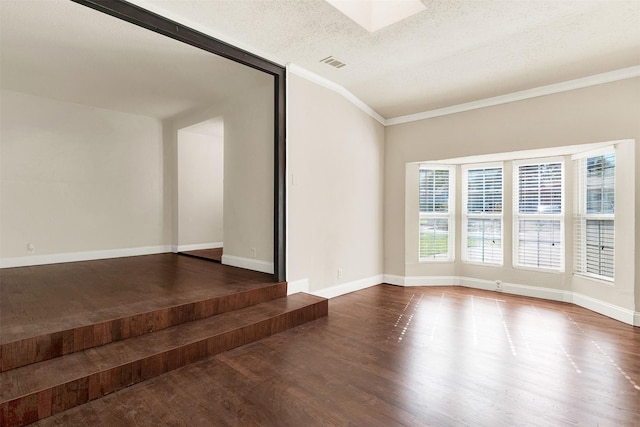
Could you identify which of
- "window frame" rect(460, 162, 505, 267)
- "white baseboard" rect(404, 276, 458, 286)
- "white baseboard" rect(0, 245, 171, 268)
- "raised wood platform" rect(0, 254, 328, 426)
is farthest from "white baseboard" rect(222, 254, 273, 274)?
"window frame" rect(460, 162, 505, 267)

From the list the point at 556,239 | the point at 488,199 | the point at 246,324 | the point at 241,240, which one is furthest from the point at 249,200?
the point at 556,239

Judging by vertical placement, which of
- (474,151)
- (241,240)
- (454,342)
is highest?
(474,151)

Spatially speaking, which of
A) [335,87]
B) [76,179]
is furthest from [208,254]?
[335,87]

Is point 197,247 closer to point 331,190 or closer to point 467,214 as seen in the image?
point 331,190

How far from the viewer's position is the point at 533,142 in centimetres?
420

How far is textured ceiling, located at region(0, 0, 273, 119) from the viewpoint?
2908 millimetres

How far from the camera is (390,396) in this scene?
2.11 metres

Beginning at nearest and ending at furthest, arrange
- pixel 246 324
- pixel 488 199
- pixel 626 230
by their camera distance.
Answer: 1. pixel 246 324
2. pixel 626 230
3. pixel 488 199

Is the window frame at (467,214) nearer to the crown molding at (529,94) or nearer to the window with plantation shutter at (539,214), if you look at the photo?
the window with plantation shutter at (539,214)

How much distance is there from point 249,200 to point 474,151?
329 cm

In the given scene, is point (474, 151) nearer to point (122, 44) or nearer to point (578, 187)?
point (578, 187)

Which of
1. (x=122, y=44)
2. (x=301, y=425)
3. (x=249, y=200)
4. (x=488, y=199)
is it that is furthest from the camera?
(x=488, y=199)

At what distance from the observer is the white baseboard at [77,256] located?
15.4 ft

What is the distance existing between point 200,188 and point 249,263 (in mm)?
2623
